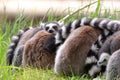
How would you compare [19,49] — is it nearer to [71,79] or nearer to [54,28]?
[54,28]

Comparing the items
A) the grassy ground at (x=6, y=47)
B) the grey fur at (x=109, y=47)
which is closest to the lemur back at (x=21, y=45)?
the grassy ground at (x=6, y=47)

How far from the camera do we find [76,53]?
4969 millimetres

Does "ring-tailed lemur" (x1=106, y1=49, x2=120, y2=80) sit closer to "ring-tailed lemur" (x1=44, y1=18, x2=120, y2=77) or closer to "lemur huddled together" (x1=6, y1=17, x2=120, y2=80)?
"lemur huddled together" (x1=6, y1=17, x2=120, y2=80)

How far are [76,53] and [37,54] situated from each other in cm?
58

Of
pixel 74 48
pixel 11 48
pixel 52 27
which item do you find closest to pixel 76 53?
pixel 74 48

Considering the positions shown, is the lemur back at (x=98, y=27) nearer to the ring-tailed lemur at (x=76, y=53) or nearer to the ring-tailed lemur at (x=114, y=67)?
the ring-tailed lemur at (x=76, y=53)

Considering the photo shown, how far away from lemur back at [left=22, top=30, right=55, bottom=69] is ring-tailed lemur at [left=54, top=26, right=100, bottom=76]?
1.00 ft

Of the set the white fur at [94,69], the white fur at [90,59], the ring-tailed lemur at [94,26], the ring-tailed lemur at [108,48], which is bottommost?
the white fur at [94,69]

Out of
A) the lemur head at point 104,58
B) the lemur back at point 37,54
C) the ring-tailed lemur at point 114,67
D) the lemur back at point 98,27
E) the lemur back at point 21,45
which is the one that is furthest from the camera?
the lemur back at point 21,45

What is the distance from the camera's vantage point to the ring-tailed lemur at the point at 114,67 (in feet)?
15.0

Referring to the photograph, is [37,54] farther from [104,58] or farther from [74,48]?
[104,58]

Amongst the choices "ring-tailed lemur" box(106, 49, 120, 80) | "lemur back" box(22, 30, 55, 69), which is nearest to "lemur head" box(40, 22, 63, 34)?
"lemur back" box(22, 30, 55, 69)

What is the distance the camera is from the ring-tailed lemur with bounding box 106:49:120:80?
457 cm

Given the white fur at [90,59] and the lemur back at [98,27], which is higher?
the lemur back at [98,27]
